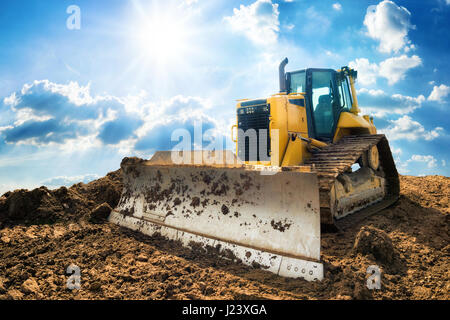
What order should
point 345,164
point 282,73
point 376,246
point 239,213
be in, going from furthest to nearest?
point 282,73
point 345,164
point 239,213
point 376,246

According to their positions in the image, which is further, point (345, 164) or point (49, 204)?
point (49, 204)

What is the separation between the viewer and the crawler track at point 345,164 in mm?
4072

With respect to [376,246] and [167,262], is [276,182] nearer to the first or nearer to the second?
[376,246]

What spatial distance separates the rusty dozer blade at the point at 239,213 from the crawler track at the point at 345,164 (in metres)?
0.53

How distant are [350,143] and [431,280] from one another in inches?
130

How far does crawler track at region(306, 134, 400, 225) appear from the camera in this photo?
160 inches

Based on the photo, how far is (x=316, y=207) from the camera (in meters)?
3.21

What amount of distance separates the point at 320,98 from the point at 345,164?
7.06ft

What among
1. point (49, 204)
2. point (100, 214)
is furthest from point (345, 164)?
point (49, 204)

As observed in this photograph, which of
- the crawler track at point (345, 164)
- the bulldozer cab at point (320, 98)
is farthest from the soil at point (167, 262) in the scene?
the bulldozer cab at point (320, 98)

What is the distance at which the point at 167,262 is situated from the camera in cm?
334

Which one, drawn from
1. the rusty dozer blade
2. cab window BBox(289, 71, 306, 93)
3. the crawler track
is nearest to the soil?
the rusty dozer blade
